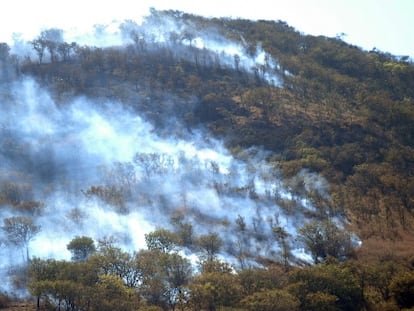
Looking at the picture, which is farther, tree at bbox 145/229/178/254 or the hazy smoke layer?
the hazy smoke layer

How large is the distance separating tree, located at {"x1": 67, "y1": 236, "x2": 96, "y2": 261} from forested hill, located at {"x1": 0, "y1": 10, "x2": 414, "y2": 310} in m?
11.3

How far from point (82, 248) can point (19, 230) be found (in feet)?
27.2

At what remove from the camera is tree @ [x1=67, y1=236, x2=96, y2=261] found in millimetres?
60031

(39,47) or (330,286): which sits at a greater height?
(39,47)

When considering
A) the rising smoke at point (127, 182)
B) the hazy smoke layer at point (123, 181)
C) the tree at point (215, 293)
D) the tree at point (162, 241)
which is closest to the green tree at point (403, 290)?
the tree at point (215, 293)

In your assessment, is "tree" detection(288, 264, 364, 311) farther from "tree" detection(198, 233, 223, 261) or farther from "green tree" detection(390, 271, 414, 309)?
"tree" detection(198, 233, 223, 261)

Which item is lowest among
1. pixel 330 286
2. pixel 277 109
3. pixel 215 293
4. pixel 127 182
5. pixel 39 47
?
pixel 127 182

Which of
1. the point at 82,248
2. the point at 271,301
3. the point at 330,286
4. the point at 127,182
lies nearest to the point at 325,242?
the point at 330,286

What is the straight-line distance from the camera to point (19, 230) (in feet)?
207

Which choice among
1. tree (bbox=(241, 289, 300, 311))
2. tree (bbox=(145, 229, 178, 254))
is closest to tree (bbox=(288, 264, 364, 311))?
tree (bbox=(241, 289, 300, 311))

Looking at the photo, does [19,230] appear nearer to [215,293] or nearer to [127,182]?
[127,182]

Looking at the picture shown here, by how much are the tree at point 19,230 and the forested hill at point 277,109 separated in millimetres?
6867

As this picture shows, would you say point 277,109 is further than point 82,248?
Yes

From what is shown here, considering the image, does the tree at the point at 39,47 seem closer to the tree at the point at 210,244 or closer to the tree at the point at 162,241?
the tree at the point at 162,241
